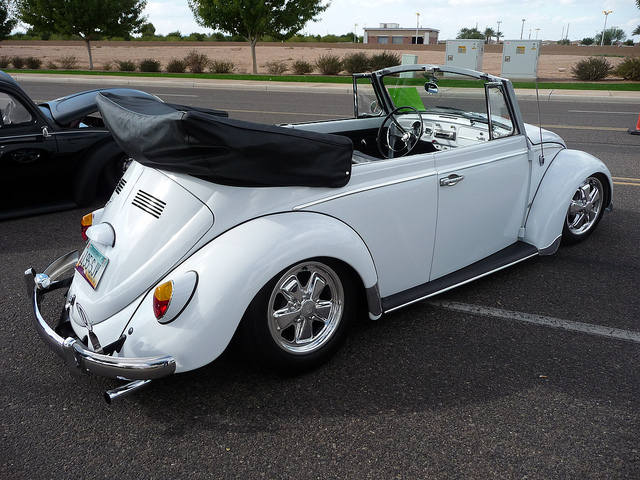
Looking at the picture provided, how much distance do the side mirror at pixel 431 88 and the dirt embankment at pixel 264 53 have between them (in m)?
20.8

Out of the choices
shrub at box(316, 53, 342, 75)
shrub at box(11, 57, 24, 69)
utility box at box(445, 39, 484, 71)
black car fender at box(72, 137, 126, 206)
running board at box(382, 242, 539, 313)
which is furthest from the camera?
shrub at box(11, 57, 24, 69)

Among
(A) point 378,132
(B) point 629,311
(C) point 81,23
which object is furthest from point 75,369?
(C) point 81,23

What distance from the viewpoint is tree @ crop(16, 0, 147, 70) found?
2780 centimetres

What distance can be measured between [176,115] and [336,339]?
4.74ft

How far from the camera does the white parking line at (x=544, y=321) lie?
3.42 metres

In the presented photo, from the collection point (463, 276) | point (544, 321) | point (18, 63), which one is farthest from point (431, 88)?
point (18, 63)

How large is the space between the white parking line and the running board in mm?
217

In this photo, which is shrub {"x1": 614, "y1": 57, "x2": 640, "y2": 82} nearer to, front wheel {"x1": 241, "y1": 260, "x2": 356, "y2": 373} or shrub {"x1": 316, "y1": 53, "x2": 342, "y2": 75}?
shrub {"x1": 316, "y1": 53, "x2": 342, "y2": 75}

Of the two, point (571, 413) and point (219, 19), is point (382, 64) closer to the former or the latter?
point (219, 19)

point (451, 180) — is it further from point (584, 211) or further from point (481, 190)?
point (584, 211)

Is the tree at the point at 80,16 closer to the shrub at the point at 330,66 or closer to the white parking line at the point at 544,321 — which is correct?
the shrub at the point at 330,66

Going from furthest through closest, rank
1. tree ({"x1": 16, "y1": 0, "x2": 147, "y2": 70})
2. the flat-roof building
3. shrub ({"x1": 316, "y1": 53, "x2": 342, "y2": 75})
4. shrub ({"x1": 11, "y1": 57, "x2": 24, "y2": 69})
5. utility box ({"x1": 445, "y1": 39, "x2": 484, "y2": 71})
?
1. the flat-roof building
2. shrub ({"x1": 11, "y1": 57, "x2": 24, "y2": 69})
3. tree ({"x1": 16, "y1": 0, "x2": 147, "y2": 70})
4. shrub ({"x1": 316, "y1": 53, "x2": 342, "y2": 75})
5. utility box ({"x1": 445, "y1": 39, "x2": 484, "y2": 71})

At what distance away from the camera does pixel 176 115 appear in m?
2.56

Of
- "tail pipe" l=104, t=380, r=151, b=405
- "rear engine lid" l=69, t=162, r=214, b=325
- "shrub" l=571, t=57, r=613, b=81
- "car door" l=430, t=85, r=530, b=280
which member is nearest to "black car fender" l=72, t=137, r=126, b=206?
"rear engine lid" l=69, t=162, r=214, b=325
